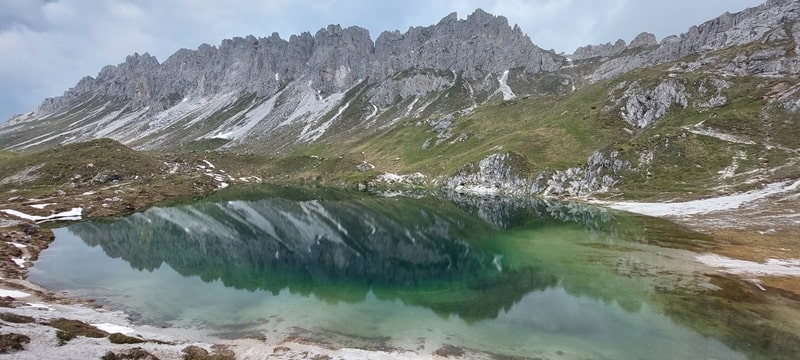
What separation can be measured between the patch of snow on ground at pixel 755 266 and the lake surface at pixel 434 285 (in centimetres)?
384

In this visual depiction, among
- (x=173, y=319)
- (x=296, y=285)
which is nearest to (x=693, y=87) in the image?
(x=296, y=285)

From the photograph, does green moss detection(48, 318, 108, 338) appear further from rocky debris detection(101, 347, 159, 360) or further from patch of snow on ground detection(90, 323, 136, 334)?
rocky debris detection(101, 347, 159, 360)

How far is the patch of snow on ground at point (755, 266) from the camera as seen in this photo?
175ft

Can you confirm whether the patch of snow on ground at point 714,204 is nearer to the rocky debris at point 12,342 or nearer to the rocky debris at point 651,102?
the rocky debris at point 651,102

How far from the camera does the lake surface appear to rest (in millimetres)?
36594

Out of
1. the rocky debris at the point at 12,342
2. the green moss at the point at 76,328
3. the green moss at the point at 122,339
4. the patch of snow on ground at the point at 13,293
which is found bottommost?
the green moss at the point at 122,339

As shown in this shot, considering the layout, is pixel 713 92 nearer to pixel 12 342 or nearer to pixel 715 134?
pixel 715 134

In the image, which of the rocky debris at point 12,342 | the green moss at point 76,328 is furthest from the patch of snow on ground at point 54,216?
the rocky debris at point 12,342

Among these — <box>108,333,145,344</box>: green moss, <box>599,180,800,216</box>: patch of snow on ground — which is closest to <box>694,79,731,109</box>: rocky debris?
<box>599,180,800,216</box>: patch of snow on ground

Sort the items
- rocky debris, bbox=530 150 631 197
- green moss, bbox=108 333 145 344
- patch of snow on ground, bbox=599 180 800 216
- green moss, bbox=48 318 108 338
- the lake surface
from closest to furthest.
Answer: green moss, bbox=108 333 145 344, green moss, bbox=48 318 108 338, the lake surface, patch of snow on ground, bbox=599 180 800 216, rocky debris, bbox=530 150 631 197

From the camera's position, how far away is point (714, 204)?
9956cm

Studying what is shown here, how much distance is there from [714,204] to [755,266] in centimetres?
5182

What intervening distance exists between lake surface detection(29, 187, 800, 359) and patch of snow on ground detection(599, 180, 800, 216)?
34.1 ft

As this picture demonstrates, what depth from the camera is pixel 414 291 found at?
50.2m
